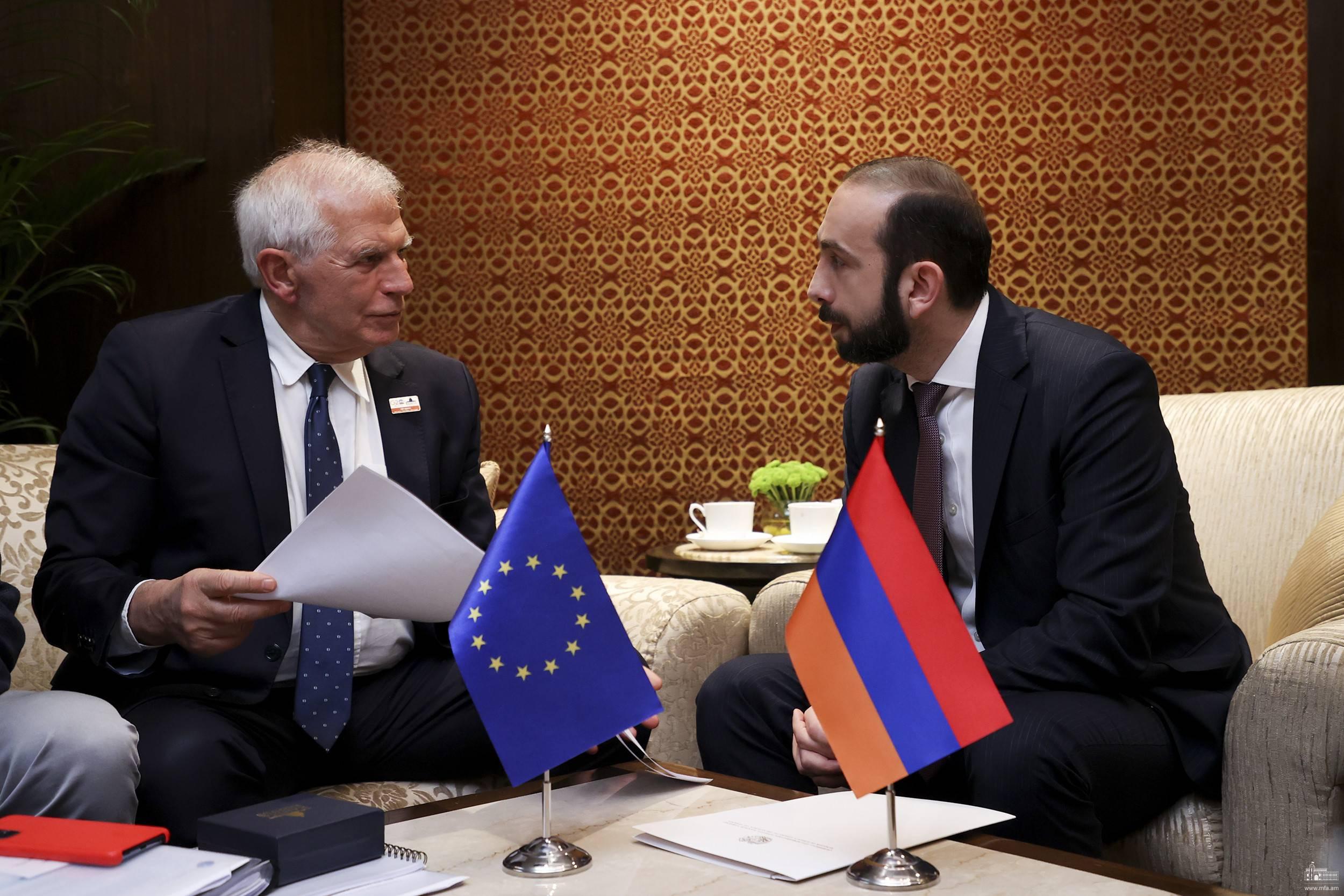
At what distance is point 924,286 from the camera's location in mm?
1980

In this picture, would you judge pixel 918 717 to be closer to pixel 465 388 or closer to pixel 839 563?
pixel 839 563

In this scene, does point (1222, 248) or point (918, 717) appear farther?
point (1222, 248)

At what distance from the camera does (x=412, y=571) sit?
1.37 metres

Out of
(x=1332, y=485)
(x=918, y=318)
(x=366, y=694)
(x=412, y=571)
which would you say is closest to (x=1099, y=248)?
(x=1332, y=485)

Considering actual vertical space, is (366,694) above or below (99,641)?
below

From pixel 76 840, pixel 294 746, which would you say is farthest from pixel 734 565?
pixel 76 840

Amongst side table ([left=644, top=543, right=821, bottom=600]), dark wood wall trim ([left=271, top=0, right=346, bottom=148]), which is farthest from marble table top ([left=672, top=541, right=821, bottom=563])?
dark wood wall trim ([left=271, top=0, right=346, bottom=148])

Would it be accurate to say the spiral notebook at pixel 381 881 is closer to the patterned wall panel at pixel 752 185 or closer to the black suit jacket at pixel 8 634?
the black suit jacket at pixel 8 634

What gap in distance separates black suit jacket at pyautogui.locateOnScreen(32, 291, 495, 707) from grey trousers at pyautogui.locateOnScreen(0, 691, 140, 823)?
0.23 metres

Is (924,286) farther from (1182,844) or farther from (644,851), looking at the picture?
(644,851)

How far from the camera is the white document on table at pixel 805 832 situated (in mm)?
1213

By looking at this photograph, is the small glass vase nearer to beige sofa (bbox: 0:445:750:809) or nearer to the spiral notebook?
beige sofa (bbox: 0:445:750:809)

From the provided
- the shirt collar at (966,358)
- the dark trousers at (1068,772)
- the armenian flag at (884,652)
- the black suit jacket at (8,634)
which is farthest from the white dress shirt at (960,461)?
the black suit jacket at (8,634)

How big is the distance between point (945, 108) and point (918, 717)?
122 inches
